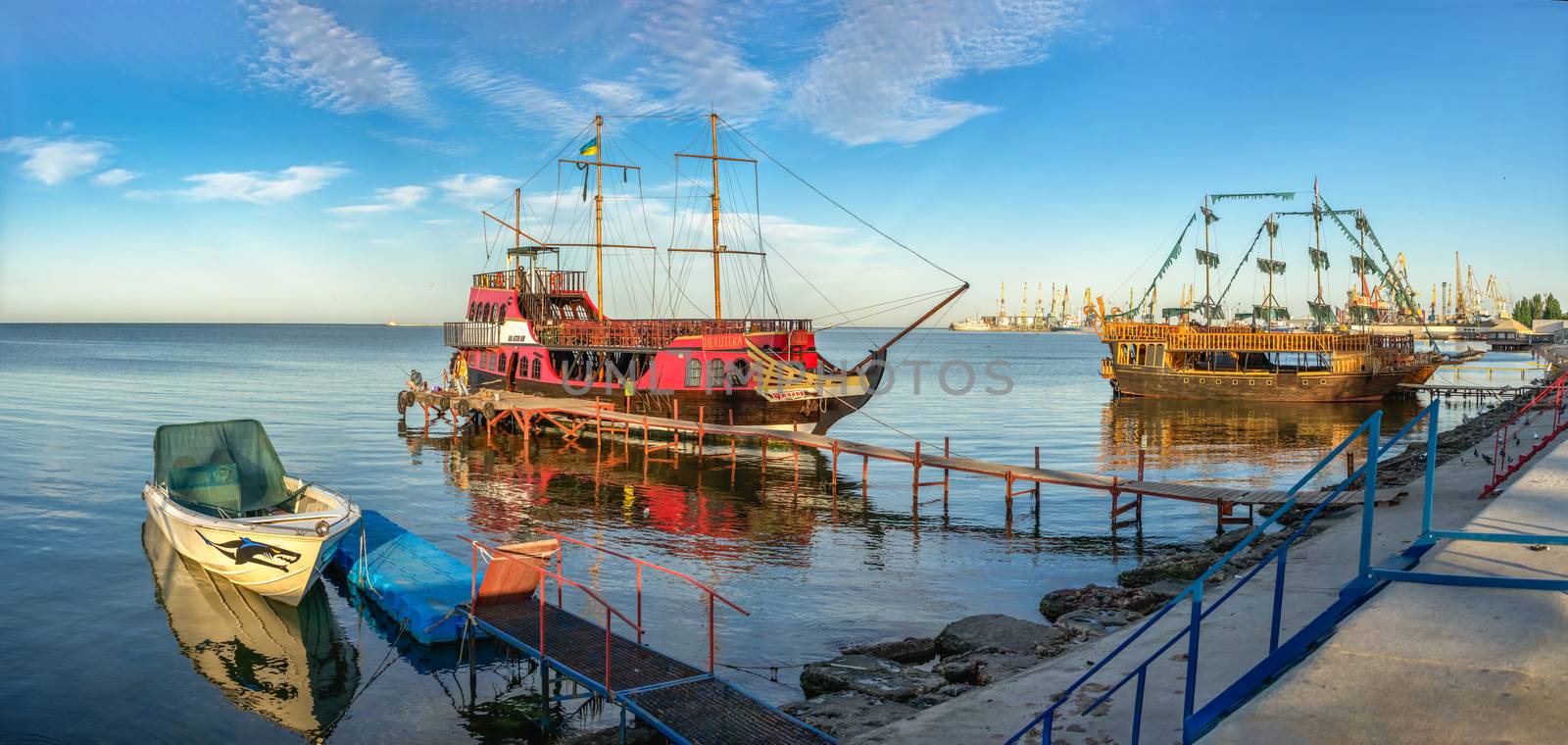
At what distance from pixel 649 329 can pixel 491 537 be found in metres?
19.1

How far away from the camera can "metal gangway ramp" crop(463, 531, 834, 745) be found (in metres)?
10.5

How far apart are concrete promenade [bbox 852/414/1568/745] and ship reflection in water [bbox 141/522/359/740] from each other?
9.07 m

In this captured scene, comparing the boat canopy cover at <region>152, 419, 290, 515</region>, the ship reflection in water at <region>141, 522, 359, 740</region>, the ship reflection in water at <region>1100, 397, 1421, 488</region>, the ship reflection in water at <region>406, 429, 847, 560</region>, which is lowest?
the ship reflection in water at <region>141, 522, 359, 740</region>

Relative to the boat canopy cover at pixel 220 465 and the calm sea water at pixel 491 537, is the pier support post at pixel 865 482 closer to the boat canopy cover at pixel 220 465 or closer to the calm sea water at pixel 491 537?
the calm sea water at pixel 491 537

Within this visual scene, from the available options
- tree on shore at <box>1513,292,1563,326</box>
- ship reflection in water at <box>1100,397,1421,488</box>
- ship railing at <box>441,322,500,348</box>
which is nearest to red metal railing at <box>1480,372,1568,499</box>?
ship reflection in water at <box>1100,397,1421,488</box>

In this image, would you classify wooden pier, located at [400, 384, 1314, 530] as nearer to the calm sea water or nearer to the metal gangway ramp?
the calm sea water

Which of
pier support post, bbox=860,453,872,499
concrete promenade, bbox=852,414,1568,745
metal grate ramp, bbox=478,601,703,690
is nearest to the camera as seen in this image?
concrete promenade, bbox=852,414,1568,745

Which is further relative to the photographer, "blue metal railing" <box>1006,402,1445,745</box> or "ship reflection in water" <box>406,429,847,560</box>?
"ship reflection in water" <box>406,429,847,560</box>

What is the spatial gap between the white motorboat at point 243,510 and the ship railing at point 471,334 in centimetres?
2806

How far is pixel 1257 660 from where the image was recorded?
927 cm

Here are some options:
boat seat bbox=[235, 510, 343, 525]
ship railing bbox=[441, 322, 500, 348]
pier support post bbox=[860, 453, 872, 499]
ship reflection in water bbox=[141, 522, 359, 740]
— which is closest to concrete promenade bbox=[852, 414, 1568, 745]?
ship reflection in water bbox=[141, 522, 359, 740]

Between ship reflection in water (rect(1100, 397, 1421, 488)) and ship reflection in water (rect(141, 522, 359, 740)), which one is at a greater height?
ship reflection in water (rect(1100, 397, 1421, 488))

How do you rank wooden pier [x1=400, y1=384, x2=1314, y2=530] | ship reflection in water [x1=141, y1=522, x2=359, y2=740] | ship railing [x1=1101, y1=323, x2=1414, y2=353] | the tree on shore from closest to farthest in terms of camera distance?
ship reflection in water [x1=141, y1=522, x2=359, y2=740] → wooden pier [x1=400, y1=384, x2=1314, y2=530] → ship railing [x1=1101, y1=323, x2=1414, y2=353] → the tree on shore

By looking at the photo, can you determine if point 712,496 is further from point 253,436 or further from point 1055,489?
point 253,436
